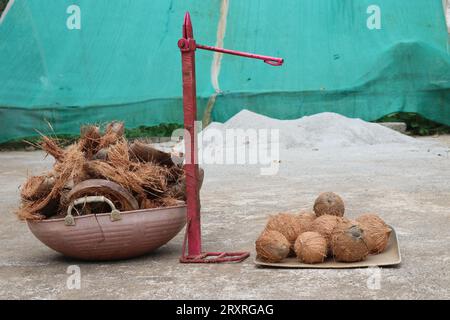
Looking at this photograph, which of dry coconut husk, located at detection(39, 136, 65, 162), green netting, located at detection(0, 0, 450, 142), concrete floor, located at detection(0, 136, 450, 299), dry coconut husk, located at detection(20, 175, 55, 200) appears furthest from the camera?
green netting, located at detection(0, 0, 450, 142)

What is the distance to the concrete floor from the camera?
10.6ft

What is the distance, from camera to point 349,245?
359 cm

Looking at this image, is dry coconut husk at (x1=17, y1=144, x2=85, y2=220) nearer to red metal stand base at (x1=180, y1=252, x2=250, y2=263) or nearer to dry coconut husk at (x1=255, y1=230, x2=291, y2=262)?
red metal stand base at (x1=180, y1=252, x2=250, y2=263)

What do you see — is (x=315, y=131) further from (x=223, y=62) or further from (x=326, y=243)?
(x=326, y=243)

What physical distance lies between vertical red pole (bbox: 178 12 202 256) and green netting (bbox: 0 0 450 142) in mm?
8604

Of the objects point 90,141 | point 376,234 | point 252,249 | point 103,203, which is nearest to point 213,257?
point 252,249

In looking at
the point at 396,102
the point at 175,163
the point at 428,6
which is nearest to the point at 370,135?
the point at 396,102

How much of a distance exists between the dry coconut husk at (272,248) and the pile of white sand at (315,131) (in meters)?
6.64

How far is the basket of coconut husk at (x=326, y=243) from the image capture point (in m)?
3.61

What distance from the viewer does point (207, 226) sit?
4.91 m

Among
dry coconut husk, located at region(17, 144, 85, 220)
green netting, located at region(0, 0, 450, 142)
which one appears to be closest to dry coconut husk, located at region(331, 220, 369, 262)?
dry coconut husk, located at region(17, 144, 85, 220)

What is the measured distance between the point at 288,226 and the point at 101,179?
1006 mm

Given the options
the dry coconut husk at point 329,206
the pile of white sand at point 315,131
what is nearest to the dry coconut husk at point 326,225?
the dry coconut husk at point 329,206

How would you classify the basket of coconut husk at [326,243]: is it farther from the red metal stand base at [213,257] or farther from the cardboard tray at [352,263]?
the red metal stand base at [213,257]
